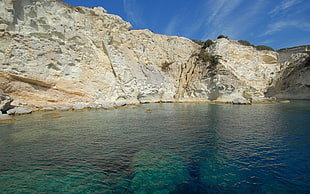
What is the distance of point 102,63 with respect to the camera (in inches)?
1176

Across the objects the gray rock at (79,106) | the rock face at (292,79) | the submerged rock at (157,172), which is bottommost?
the submerged rock at (157,172)

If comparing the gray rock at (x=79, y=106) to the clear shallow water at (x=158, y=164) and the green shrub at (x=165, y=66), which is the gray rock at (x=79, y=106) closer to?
the clear shallow water at (x=158, y=164)

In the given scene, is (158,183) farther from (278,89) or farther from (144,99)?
(278,89)

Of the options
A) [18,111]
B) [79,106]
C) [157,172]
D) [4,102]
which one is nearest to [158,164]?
[157,172]

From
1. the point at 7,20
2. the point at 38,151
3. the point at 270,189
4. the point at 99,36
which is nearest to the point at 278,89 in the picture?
the point at 99,36

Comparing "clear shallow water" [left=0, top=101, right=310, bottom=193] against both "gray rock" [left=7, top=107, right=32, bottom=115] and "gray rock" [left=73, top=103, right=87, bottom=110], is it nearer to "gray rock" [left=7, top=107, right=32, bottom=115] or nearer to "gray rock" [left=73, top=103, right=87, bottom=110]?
"gray rock" [left=7, top=107, right=32, bottom=115]

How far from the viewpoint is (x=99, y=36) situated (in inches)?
1203

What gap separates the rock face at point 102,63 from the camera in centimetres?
2183

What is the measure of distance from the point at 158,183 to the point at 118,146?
3.35 m

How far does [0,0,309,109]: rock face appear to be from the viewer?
2183cm

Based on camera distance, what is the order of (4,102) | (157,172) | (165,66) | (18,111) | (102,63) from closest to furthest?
Answer: (157,172)
(4,102)
(18,111)
(102,63)
(165,66)

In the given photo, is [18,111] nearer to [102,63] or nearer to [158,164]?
[102,63]

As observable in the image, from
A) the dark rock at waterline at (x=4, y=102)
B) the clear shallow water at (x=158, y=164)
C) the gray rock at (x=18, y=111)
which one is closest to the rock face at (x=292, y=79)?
the clear shallow water at (x=158, y=164)

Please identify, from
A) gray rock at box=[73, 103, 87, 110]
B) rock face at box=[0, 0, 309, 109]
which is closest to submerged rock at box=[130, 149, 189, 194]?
gray rock at box=[73, 103, 87, 110]
